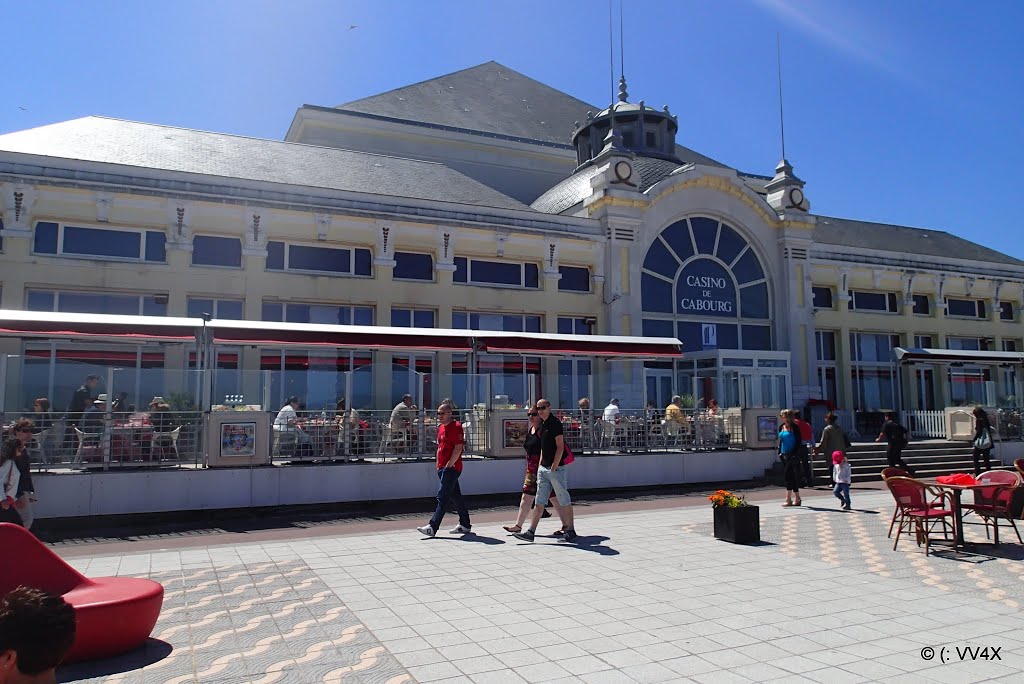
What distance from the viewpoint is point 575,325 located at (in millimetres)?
25000

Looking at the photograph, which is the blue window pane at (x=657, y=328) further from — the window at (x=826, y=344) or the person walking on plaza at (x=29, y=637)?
the person walking on plaza at (x=29, y=637)

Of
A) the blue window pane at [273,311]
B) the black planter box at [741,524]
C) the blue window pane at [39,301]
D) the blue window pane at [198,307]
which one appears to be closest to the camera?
the black planter box at [741,524]

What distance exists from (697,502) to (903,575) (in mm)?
6943

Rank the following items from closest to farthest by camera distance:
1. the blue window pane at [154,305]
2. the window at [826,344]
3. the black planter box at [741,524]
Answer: the black planter box at [741,524], the blue window pane at [154,305], the window at [826,344]

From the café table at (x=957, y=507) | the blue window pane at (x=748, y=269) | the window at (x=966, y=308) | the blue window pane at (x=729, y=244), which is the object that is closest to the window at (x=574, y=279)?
the blue window pane at (x=729, y=244)

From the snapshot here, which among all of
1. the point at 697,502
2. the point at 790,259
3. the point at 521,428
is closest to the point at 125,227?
the point at 521,428

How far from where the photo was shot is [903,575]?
807 cm

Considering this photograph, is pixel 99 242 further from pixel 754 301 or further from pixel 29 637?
pixel 754 301

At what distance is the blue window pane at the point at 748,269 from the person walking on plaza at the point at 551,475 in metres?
19.4

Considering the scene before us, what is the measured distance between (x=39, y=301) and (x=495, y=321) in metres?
12.3

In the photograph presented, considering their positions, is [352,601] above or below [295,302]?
below

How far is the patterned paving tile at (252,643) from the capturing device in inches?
202

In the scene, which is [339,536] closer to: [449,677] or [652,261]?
[449,677]

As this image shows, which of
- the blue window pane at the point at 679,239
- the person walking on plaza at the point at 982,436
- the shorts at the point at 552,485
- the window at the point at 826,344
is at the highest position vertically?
the blue window pane at the point at 679,239
